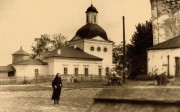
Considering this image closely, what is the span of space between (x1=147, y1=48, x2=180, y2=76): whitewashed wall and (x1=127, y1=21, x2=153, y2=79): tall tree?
416 cm

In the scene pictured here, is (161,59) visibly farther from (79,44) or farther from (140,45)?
(79,44)

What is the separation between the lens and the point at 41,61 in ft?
192

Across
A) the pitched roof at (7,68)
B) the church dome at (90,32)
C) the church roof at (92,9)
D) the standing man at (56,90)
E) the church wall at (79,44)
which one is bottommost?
the standing man at (56,90)

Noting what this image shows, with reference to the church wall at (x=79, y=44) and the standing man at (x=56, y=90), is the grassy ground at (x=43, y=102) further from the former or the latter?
the church wall at (x=79, y=44)

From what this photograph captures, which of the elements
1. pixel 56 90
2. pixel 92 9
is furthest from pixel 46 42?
pixel 56 90

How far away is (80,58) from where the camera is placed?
58.4 metres

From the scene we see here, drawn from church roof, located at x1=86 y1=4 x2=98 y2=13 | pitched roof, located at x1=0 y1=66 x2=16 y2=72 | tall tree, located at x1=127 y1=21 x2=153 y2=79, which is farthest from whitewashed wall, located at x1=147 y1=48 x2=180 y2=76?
church roof, located at x1=86 y1=4 x2=98 y2=13

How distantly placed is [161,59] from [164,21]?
521cm

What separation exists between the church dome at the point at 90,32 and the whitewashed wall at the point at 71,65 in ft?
18.4

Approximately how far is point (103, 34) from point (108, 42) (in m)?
1.82

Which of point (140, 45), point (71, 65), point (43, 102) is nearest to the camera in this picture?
point (43, 102)

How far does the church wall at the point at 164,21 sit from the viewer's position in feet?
126

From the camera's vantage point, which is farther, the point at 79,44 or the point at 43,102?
the point at 79,44

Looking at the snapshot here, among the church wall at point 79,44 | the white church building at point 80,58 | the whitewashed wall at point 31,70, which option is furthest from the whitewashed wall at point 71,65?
the church wall at point 79,44
